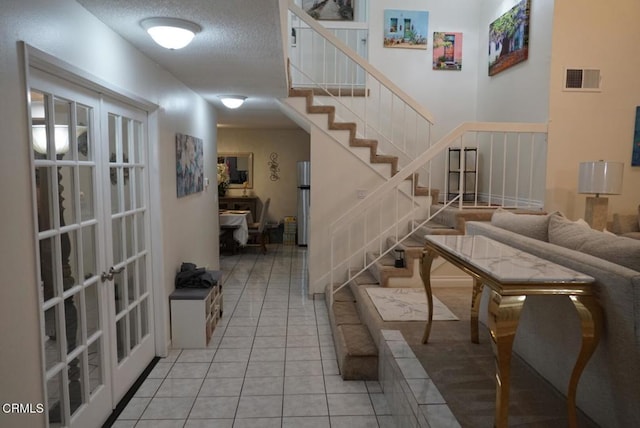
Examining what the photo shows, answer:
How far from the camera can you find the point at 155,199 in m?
3.48

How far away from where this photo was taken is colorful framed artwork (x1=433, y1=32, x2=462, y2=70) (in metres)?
6.52

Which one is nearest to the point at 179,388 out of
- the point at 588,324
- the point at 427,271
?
the point at 427,271

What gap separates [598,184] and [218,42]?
151 inches

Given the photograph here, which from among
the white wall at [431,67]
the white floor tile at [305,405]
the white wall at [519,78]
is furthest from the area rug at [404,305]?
the white wall at [431,67]

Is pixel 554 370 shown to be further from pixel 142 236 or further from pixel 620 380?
pixel 142 236

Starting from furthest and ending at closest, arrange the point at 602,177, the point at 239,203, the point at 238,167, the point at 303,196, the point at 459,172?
the point at 238,167 < the point at 239,203 < the point at 303,196 < the point at 459,172 < the point at 602,177

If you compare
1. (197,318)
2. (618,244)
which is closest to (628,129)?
(618,244)

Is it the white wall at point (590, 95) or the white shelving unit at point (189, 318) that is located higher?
the white wall at point (590, 95)

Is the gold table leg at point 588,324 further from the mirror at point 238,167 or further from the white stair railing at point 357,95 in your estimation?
the mirror at point 238,167

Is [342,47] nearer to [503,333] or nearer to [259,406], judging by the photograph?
[259,406]

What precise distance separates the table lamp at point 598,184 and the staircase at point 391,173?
570 millimetres

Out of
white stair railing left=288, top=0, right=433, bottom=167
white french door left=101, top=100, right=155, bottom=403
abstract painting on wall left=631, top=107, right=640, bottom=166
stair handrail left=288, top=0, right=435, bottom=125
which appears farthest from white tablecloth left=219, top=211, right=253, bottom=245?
abstract painting on wall left=631, top=107, right=640, bottom=166

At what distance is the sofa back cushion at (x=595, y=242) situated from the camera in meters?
1.88

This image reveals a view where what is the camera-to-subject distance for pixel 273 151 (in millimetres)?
9641
